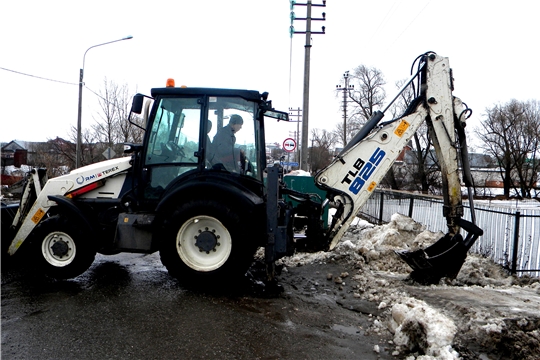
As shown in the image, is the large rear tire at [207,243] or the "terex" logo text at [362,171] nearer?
the large rear tire at [207,243]

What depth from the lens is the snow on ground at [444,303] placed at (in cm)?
370

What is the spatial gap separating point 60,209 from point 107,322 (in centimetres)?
219

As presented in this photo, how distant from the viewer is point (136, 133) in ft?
80.2

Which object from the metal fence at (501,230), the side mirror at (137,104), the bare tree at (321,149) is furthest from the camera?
the bare tree at (321,149)

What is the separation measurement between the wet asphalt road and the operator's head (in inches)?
82.8

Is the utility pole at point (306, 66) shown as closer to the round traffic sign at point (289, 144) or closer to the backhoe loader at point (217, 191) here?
the round traffic sign at point (289, 144)

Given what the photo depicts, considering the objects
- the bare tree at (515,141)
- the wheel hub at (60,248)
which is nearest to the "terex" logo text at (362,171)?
the wheel hub at (60,248)

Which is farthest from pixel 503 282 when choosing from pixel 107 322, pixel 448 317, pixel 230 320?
pixel 107 322

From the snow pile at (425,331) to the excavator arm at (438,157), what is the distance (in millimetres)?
1566

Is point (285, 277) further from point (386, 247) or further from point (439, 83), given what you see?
point (439, 83)

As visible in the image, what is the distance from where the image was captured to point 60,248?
18.5 feet

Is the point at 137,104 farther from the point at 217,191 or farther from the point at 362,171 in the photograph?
the point at 362,171

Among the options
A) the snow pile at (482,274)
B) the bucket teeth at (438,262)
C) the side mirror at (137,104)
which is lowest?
the snow pile at (482,274)

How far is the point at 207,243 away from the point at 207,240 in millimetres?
37
